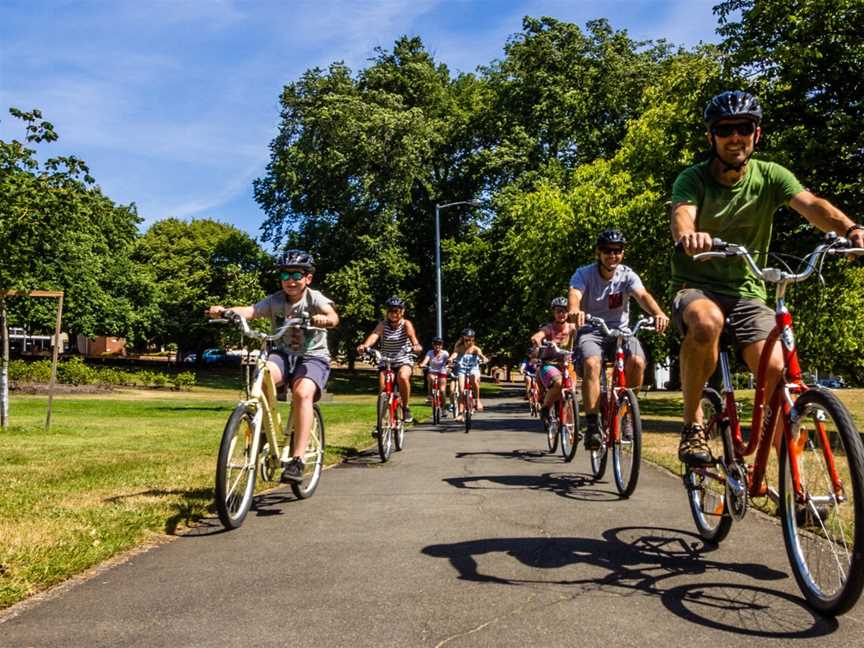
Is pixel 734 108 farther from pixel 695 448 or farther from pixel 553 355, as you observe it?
pixel 553 355

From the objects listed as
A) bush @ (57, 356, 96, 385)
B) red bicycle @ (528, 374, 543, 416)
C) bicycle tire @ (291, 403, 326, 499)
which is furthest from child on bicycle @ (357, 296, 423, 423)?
bush @ (57, 356, 96, 385)

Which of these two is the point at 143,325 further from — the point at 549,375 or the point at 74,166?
the point at 549,375

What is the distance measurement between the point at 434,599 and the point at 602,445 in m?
3.67

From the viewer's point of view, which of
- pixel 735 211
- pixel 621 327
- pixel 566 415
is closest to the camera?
pixel 735 211

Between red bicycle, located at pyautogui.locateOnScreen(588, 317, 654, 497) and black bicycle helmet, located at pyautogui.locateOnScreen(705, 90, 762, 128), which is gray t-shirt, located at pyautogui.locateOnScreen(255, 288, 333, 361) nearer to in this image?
red bicycle, located at pyautogui.locateOnScreen(588, 317, 654, 497)

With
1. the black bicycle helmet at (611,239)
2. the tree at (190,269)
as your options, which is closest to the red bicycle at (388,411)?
the black bicycle helmet at (611,239)

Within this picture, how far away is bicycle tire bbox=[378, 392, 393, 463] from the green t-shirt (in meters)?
5.39

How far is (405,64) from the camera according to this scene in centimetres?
4322

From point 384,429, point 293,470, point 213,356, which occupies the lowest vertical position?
point 293,470

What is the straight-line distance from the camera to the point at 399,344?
1069cm

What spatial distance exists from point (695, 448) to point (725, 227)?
46.9 inches

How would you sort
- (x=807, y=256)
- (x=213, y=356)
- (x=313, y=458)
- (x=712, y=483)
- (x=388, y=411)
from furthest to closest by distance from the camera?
(x=213, y=356) < (x=388, y=411) < (x=313, y=458) < (x=712, y=483) < (x=807, y=256)

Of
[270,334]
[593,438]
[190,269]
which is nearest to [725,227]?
[593,438]

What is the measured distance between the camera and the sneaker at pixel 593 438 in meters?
6.96
